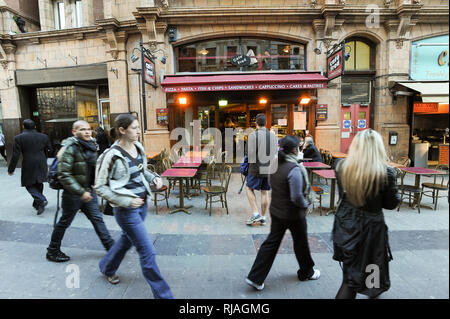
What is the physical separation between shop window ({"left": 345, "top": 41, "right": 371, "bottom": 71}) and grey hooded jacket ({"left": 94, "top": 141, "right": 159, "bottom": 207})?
32.2 feet

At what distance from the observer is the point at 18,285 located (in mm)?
3027

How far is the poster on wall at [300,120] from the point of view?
9797 mm

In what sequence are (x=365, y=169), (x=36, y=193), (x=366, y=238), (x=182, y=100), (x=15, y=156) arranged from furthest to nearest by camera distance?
(x=182, y=100) < (x=36, y=193) < (x=15, y=156) < (x=366, y=238) < (x=365, y=169)

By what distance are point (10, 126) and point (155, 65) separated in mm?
7253

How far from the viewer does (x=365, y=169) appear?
2092mm

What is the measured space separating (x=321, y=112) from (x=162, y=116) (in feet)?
19.3

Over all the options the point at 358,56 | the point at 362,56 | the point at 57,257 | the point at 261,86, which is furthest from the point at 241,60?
the point at 57,257

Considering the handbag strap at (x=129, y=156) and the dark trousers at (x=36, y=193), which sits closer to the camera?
the handbag strap at (x=129, y=156)

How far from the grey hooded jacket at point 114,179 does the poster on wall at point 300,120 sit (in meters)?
8.24

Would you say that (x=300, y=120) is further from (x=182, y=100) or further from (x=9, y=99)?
(x=9, y=99)

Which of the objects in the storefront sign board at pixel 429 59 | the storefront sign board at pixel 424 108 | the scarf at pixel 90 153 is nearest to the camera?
the scarf at pixel 90 153

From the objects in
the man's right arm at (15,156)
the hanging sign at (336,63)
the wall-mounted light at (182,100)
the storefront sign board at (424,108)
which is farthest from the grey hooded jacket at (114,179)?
the storefront sign board at (424,108)

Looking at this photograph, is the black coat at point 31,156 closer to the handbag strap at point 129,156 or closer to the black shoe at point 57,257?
the black shoe at point 57,257

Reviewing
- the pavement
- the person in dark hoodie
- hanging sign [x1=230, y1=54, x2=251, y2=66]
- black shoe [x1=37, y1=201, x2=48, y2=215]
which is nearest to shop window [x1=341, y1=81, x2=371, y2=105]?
hanging sign [x1=230, y1=54, x2=251, y2=66]
